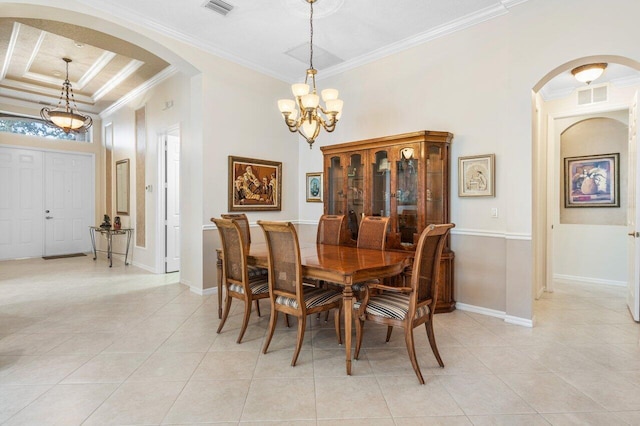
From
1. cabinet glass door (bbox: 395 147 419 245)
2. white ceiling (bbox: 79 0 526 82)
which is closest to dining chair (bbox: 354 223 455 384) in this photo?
cabinet glass door (bbox: 395 147 419 245)

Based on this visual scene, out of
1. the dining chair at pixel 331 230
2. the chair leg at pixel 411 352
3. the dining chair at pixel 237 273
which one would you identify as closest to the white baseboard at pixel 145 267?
the dining chair at pixel 237 273

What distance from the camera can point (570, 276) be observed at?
5.19 metres

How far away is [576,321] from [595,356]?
2.93 feet

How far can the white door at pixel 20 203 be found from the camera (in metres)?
6.60

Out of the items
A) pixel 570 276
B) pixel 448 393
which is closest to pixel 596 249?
pixel 570 276

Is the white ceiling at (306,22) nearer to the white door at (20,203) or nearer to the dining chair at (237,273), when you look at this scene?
the dining chair at (237,273)

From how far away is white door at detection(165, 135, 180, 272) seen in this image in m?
5.51

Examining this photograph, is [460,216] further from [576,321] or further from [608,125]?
[608,125]

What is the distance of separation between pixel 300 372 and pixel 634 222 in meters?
3.63

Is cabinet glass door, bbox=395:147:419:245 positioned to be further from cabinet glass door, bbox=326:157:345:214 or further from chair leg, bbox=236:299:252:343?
chair leg, bbox=236:299:252:343

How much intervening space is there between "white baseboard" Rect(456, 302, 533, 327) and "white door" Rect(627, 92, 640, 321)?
3.76ft

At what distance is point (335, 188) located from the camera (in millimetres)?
4531

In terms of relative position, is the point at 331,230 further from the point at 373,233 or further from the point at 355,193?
the point at 355,193

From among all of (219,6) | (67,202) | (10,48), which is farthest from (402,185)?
(67,202)
